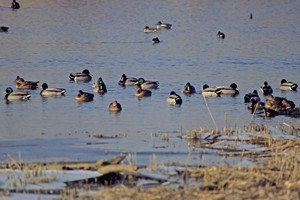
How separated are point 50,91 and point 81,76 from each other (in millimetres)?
3586

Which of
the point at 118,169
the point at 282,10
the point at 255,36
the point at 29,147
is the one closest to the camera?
the point at 118,169

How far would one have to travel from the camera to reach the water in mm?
18953

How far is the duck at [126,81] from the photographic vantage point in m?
27.4

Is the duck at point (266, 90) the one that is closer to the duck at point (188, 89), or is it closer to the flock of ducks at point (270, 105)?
the flock of ducks at point (270, 105)

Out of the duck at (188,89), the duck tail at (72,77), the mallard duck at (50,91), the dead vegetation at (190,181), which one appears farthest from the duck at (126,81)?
the dead vegetation at (190,181)

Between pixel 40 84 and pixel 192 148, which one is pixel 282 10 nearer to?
pixel 40 84

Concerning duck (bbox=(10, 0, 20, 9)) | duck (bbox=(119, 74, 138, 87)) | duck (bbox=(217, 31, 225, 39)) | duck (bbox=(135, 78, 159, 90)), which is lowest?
duck (bbox=(135, 78, 159, 90))

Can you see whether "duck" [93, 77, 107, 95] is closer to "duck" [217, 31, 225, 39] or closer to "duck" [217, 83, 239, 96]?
"duck" [217, 83, 239, 96]

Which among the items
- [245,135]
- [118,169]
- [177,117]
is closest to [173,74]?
[177,117]

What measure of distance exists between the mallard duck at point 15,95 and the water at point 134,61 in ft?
0.80

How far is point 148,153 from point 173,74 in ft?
52.6

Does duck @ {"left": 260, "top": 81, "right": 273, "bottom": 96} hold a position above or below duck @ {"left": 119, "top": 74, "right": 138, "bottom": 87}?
below

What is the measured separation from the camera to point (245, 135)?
14805mm

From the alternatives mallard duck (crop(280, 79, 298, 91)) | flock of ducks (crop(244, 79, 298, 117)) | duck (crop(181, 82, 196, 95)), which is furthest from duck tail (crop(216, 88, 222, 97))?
mallard duck (crop(280, 79, 298, 91))
